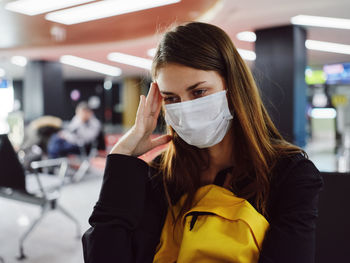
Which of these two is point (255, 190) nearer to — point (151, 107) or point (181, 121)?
point (181, 121)

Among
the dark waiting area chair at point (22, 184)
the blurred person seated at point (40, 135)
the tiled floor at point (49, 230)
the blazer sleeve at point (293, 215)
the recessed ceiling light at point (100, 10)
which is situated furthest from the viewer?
the blurred person seated at point (40, 135)

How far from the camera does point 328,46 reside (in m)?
7.48

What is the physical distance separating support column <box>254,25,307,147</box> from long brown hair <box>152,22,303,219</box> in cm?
481

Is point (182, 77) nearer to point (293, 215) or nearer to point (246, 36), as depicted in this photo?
point (293, 215)

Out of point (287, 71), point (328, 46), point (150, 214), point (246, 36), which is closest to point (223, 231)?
point (150, 214)

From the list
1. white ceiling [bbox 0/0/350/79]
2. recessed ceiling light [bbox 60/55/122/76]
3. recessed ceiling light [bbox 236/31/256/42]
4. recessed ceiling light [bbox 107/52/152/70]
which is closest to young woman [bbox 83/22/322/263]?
white ceiling [bbox 0/0/350/79]

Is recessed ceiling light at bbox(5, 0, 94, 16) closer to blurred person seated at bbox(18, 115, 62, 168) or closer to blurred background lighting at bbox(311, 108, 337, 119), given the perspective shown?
blurred person seated at bbox(18, 115, 62, 168)

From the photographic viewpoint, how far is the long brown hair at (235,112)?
0.90 metres

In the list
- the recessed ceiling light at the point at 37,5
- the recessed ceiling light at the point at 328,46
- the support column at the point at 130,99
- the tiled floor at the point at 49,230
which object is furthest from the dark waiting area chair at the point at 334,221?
the support column at the point at 130,99

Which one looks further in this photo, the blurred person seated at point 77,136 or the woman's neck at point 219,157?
the blurred person seated at point 77,136

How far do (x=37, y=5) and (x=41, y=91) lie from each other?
5.37 m

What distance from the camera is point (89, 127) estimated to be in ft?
20.4

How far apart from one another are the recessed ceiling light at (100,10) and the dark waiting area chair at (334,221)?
403cm

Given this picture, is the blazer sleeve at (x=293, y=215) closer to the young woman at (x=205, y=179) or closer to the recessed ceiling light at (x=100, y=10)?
the young woman at (x=205, y=179)
